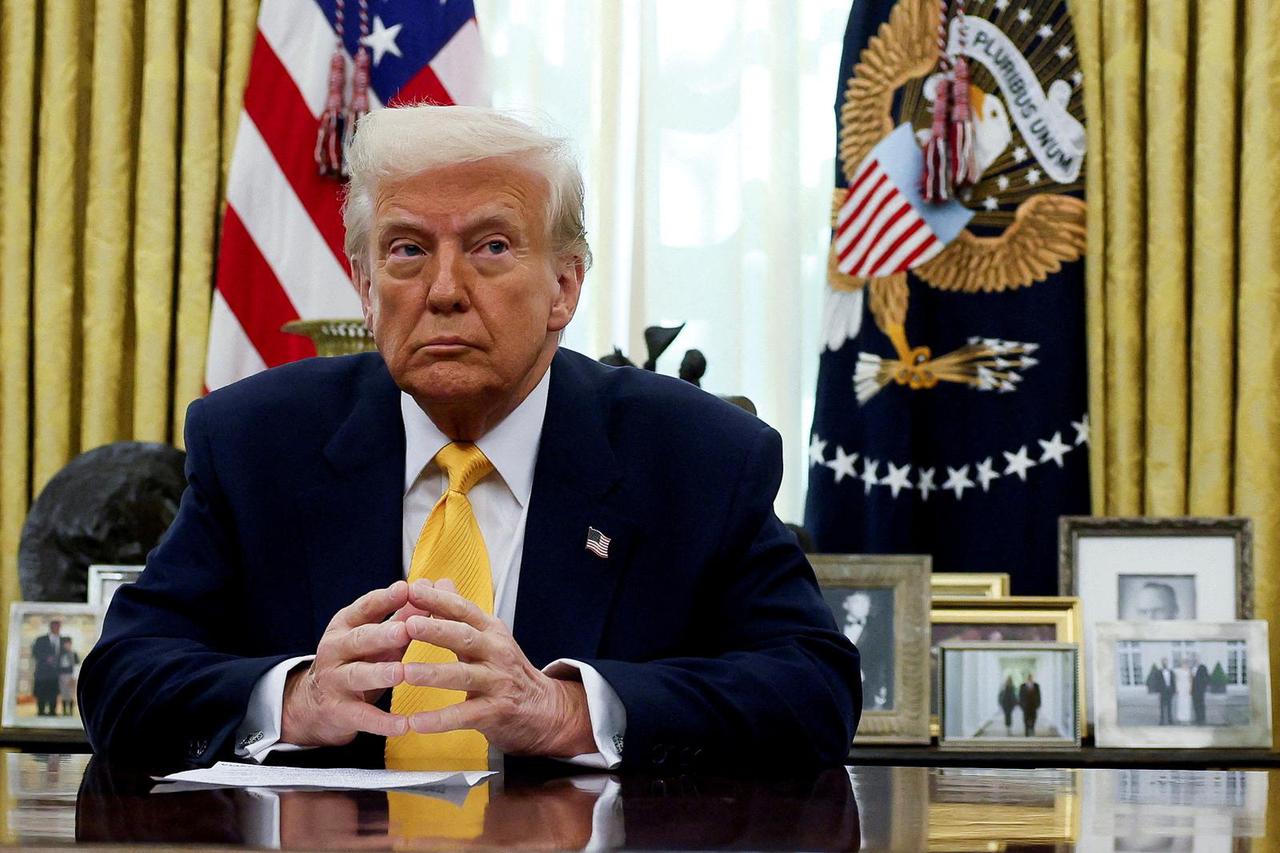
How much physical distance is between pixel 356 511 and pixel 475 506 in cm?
14

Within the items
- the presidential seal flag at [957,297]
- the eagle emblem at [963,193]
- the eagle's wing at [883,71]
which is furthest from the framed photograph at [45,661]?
the eagle's wing at [883,71]

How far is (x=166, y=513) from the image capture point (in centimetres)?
280

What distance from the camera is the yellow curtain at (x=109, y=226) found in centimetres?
326

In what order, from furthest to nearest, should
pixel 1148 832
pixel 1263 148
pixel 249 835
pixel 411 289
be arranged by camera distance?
pixel 1263 148, pixel 411 289, pixel 1148 832, pixel 249 835

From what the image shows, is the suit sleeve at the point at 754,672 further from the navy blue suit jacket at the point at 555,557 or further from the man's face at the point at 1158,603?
the man's face at the point at 1158,603

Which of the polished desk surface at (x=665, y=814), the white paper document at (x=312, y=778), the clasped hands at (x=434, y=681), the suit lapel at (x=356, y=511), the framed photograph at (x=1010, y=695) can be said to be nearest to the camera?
the polished desk surface at (x=665, y=814)

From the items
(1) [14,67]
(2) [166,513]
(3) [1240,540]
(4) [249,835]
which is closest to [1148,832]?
(4) [249,835]

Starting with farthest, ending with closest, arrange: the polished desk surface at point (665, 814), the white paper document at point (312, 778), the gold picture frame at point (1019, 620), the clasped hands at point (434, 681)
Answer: the gold picture frame at point (1019, 620) → the clasped hands at point (434, 681) → the white paper document at point (312, 778) → the polished desk surface at point (665, 814)

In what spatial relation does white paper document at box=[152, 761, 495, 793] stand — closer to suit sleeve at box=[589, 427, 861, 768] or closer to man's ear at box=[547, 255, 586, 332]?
suit sleeve at box=[589, 427, 861, 768]

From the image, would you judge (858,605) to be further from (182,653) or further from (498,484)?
(182,653)

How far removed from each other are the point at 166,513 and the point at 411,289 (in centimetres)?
132

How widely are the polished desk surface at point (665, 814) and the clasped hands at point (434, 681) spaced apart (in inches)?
2.3

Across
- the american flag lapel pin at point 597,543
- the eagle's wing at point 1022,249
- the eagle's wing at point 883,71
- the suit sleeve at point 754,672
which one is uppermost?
the eagle's wing at point 883,71

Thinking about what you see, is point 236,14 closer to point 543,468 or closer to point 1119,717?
point 543,468
